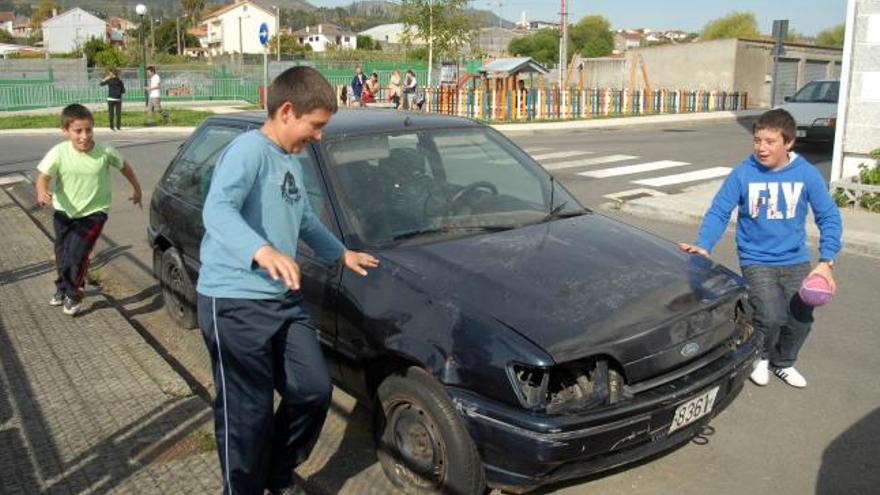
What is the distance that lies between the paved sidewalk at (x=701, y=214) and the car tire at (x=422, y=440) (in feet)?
20.4

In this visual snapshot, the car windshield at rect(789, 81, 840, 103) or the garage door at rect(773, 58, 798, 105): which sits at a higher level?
the garage door at rect(773, 58, 798, 105)

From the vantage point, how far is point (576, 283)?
3.55m

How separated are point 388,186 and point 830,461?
2590 millimetres

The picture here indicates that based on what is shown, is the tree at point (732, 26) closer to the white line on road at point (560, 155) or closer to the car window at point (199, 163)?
the white line on road at point (560, 155)

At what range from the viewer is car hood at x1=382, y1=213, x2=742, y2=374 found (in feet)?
10.5

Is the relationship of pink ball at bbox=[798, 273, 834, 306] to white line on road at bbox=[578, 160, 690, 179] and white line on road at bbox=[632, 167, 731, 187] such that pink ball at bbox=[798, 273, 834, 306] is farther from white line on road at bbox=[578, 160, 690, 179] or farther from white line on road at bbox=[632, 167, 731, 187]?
white line on road at bbox=[578, 160, 690, 179]

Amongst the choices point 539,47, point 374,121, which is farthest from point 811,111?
point 539,47

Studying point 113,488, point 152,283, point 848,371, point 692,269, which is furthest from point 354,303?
point 152,283

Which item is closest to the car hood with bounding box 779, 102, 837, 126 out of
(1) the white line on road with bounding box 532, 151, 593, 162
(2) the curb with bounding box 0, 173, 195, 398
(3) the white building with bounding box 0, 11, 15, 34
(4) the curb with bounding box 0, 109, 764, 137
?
(1) the white line on road with bounding box 532, 151, 593, 162

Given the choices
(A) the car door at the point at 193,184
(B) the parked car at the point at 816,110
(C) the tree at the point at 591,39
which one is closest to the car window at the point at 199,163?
(A) the car door at the point at 193,184

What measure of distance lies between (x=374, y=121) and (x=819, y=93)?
1644 centimetres

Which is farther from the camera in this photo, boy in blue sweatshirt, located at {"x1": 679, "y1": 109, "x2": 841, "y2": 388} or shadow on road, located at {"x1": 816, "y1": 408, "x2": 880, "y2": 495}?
boy in blue sweatshirt, located at {"x1": 679, "y1": 109, "x2": 841, "y2": 388}

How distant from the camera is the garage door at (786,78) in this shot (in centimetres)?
4012

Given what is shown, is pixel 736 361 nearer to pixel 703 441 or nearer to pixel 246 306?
pixel 703 441
